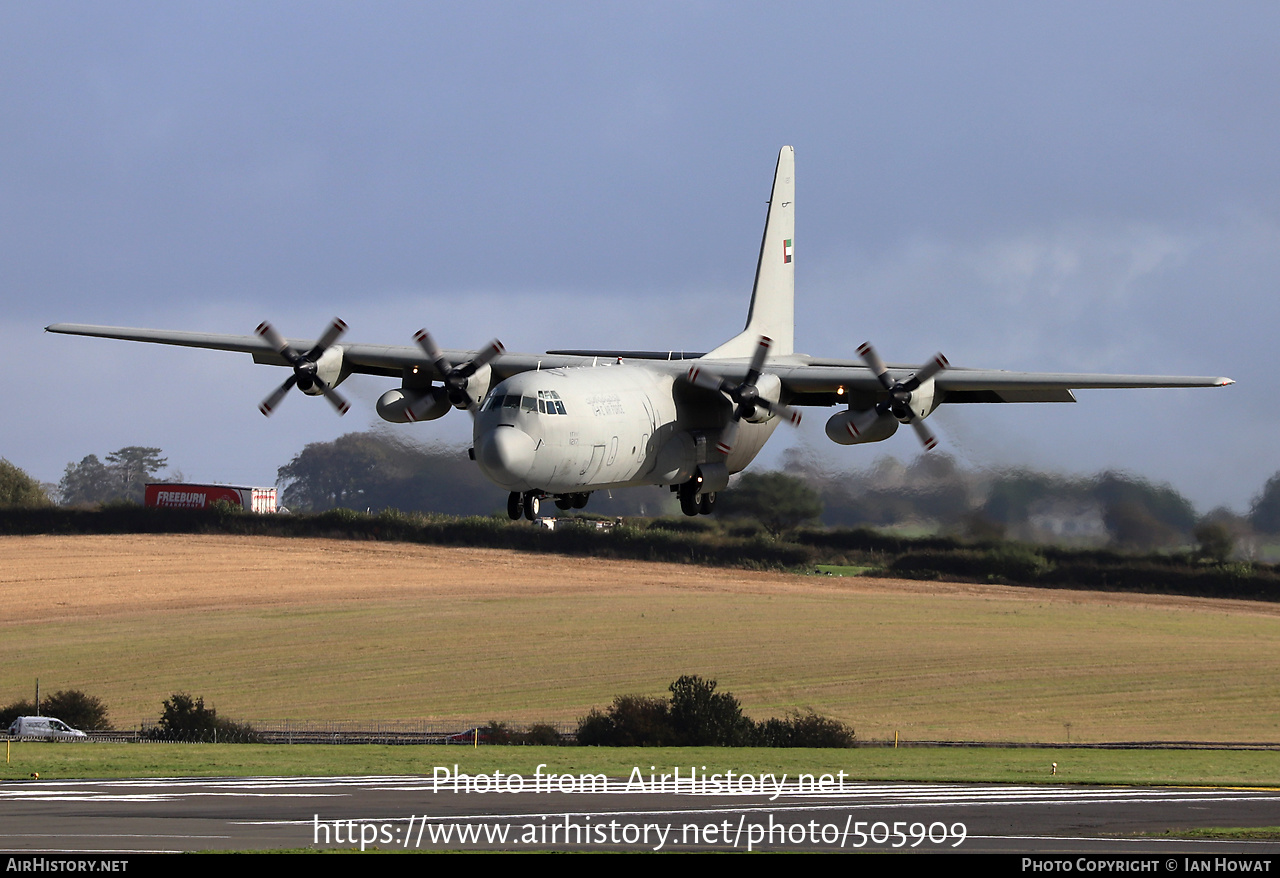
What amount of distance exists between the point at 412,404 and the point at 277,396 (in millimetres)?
3838

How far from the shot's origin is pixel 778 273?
163ft

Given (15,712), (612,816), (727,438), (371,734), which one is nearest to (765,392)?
(727,438)

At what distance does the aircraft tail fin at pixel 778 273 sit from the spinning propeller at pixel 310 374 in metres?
13.8

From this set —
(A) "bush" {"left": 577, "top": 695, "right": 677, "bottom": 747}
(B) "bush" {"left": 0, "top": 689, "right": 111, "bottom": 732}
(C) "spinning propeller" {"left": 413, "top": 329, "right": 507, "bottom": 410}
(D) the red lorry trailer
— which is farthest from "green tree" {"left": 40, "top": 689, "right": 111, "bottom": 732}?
(C) "spinning propeller" {"left": 413, "top": 329, "right": 507, "bottom": 410}

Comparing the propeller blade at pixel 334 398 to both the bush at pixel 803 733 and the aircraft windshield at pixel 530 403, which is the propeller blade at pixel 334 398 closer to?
the aircraft windshield at pixel 530 403

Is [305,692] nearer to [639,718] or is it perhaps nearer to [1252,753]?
[639,718]

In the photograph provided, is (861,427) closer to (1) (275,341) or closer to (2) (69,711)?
(1) (275,341)

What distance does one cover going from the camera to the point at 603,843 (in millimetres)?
46969

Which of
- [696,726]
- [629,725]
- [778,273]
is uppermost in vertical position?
[778,273]

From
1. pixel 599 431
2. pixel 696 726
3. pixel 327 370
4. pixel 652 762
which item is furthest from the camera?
pixel 696 726

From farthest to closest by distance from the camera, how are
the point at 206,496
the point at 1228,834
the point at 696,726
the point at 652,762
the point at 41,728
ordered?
the point at 206,496, the point at 696,726, the point at 41,728, the point at 652,762, the point at 1228,834

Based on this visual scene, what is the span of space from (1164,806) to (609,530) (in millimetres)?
54717

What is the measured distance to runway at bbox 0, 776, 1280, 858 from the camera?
45.7 metres

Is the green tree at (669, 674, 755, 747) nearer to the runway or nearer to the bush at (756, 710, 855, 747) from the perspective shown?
the bush at (756, 710, 855, 747)
